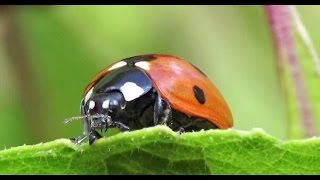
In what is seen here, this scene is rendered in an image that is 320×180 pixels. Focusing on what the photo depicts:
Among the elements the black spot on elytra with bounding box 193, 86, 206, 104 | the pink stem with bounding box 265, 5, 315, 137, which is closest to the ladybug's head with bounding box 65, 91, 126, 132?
the black spot on elytra with bounding box 193, 86, 206, 104

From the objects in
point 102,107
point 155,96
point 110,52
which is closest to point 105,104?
point 102,107

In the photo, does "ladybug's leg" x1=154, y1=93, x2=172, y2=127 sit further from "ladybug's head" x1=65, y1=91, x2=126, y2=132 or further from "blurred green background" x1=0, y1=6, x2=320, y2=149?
"blurred green background" x1=0, y1=6, x2=320, y2=149

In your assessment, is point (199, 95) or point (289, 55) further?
point (289, 55)

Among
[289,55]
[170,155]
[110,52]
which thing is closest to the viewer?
[170,155]

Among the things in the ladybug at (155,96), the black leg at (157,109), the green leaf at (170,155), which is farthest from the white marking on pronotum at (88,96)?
the green leaf at (170,155)

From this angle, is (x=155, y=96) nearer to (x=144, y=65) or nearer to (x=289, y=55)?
(x=144, y=65)

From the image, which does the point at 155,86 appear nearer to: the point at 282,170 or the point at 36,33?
the point at 282,170
